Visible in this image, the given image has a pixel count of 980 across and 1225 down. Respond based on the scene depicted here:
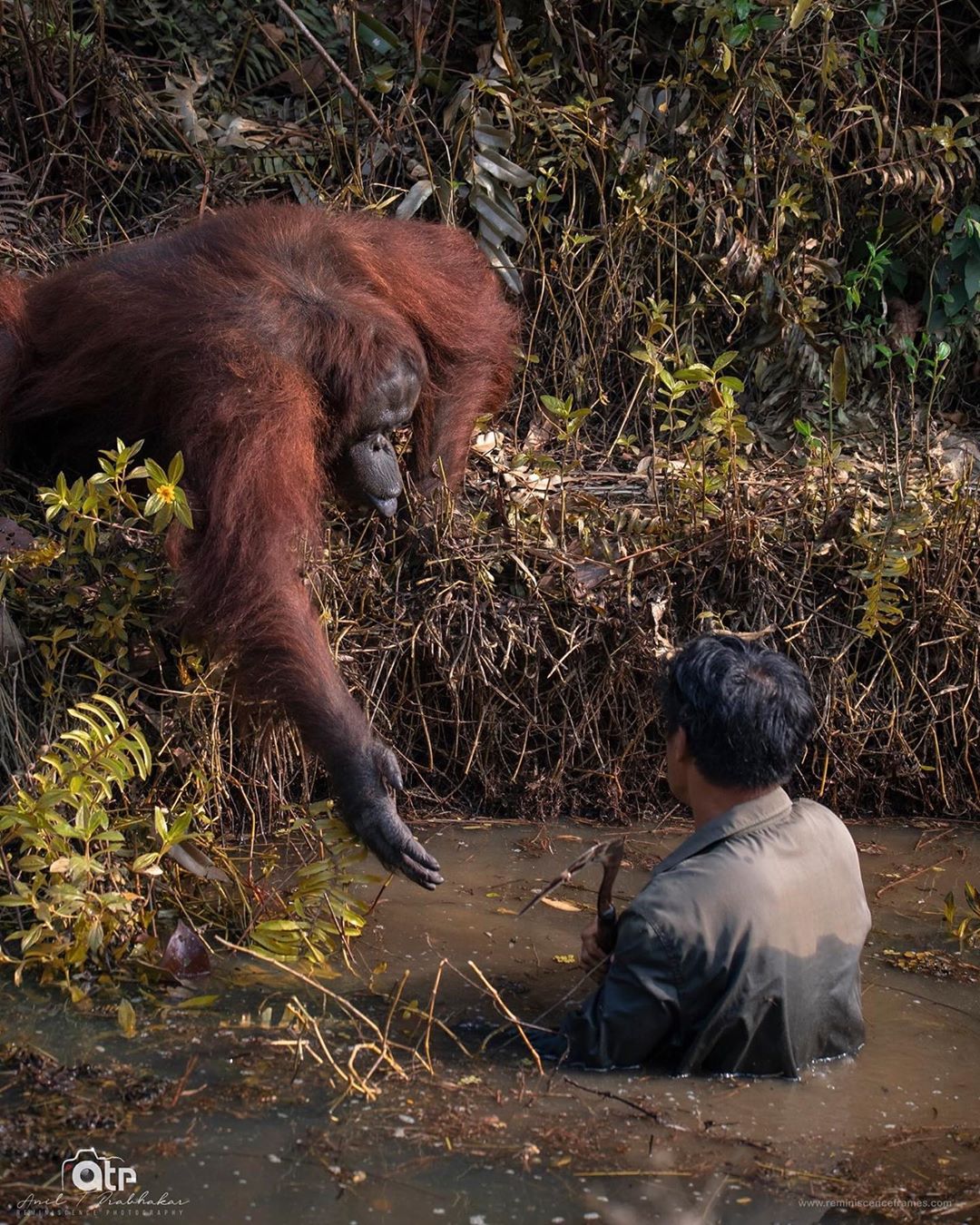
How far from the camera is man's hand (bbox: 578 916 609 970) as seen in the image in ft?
9.43

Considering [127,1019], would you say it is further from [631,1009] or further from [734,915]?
[734,915]

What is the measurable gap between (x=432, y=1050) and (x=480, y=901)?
32.0 inches

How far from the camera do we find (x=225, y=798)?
13.3 ft

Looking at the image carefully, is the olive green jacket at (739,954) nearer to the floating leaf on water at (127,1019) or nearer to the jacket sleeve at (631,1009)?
the jacket sleeve at (631,1009)

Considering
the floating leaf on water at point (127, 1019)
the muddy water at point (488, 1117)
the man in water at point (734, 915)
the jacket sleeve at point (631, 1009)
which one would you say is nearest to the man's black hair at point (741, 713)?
the man in water at point (734, 915)

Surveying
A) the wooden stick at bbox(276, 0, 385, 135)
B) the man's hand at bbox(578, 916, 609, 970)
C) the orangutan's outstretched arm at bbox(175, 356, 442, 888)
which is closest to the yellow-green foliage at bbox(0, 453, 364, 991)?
the orangutan's outstretched arm at bbox(175, 356, 442, 888)

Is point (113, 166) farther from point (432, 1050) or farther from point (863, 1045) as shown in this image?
point (863, 1045)

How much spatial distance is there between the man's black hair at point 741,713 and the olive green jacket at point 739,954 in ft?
0.25

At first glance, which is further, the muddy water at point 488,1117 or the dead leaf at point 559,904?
the dead leaf at point 559,904

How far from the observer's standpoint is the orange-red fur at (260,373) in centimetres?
333

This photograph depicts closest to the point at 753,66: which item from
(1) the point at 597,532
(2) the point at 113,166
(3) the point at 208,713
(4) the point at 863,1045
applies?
(1) the point at 597,532

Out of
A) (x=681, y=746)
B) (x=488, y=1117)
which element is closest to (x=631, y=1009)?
(x=488, y=1117)
